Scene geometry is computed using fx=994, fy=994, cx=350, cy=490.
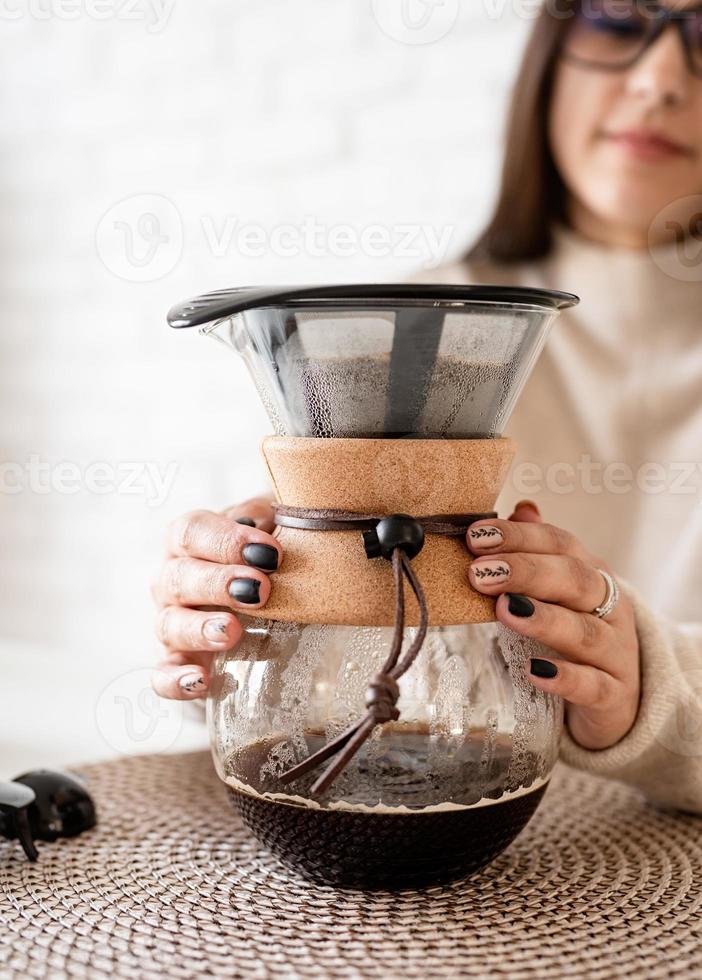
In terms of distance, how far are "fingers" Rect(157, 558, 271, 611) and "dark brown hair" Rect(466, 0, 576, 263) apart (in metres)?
0.76

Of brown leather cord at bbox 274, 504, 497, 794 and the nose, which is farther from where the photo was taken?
the nose

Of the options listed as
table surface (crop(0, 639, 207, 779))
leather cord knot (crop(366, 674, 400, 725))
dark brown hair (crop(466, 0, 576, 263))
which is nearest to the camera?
leather cord knot (crop(366, 674, 400, 725))

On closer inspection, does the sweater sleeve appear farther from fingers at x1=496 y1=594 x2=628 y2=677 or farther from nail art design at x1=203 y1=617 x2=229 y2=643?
nail art design at x1=203 y1=617 x2=229 y2=643

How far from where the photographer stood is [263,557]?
471mm

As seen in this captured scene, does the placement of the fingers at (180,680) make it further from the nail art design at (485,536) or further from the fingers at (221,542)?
the nail art design at (485,536)

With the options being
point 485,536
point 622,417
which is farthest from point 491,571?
point 622,417

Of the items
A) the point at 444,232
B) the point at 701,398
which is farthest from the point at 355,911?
the point at 444,232

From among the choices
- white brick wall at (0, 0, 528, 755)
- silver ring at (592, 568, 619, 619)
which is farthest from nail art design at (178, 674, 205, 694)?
white brick wall at (0, 0, 528, 755)

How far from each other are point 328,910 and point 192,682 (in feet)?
0.44

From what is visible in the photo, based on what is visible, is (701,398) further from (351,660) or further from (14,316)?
(14,316)

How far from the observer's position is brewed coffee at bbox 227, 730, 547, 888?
447mm

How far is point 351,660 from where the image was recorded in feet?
1.50

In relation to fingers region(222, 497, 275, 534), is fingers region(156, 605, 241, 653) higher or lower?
lower

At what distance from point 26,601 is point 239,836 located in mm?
1558
